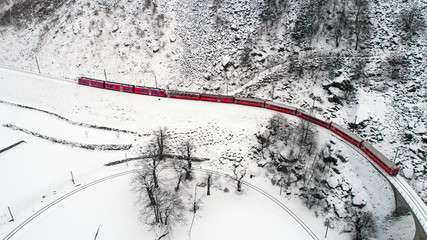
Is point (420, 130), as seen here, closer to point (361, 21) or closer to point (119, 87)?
point (361, 21)

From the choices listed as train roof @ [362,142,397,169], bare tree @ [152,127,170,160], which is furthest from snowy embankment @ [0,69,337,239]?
train roof @ [362,142,397,169]

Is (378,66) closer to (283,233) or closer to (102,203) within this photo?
(283,233)

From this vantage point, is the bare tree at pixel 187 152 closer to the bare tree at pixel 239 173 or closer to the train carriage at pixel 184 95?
the bare tree at pixel 239 173

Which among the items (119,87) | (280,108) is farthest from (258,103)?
(119,87)

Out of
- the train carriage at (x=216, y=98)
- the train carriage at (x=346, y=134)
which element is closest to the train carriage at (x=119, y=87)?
the train carriage at (x=216, y=98)

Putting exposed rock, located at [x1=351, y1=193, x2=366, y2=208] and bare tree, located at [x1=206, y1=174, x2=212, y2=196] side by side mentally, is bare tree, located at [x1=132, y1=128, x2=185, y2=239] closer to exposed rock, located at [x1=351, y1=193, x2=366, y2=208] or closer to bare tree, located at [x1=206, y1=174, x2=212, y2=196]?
bare tree, located at [x1=206, y1=174, x2=212, y2=196]

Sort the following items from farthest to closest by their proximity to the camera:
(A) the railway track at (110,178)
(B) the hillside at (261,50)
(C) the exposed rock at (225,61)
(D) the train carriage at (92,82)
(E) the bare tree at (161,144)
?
(C) the exposed rock at (225,61)
(D) the train carriage at (92,82)
(B) the hillside at (261,50)
(E) the bare tree at (161,144)
(A) the railway track at (110,178)
